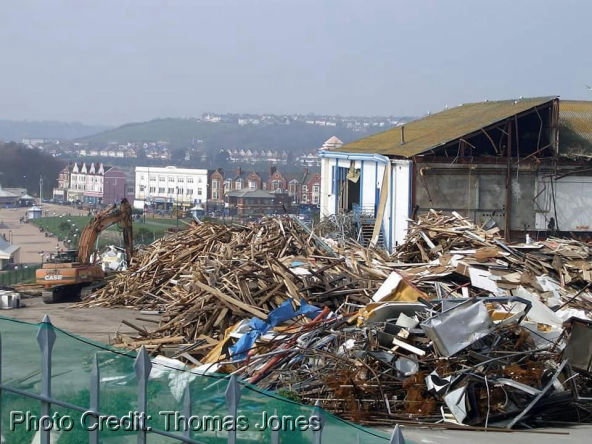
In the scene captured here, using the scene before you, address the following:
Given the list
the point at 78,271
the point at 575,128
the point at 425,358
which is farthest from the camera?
the point at 575,128

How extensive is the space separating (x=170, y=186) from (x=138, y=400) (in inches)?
5250

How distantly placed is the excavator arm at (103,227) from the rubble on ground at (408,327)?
724 cm

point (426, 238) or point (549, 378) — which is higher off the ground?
point (426, 238)

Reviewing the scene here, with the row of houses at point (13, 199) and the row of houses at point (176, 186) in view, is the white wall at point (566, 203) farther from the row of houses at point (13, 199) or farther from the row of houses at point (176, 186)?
the row of houses at point (13, 199)

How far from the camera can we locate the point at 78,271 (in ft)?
82.1

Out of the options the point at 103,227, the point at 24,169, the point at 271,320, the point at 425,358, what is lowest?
the point at 425,358

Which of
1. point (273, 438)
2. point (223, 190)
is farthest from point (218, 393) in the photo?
point (223, 190)

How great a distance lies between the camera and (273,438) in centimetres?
694

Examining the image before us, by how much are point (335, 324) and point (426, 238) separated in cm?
636

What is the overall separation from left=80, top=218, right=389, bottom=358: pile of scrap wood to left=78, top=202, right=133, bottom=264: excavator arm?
2.72 meters

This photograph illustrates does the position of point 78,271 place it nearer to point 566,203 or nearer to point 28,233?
point 566,203

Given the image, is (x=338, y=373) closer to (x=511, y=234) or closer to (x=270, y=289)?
(x=270, y=289)

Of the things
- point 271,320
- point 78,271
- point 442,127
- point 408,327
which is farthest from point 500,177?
point 408,327

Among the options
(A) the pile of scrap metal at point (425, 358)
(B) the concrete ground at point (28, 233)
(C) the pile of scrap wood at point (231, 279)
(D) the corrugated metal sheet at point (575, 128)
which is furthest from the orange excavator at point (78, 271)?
(B) the concrete ground at point (28, 233)
